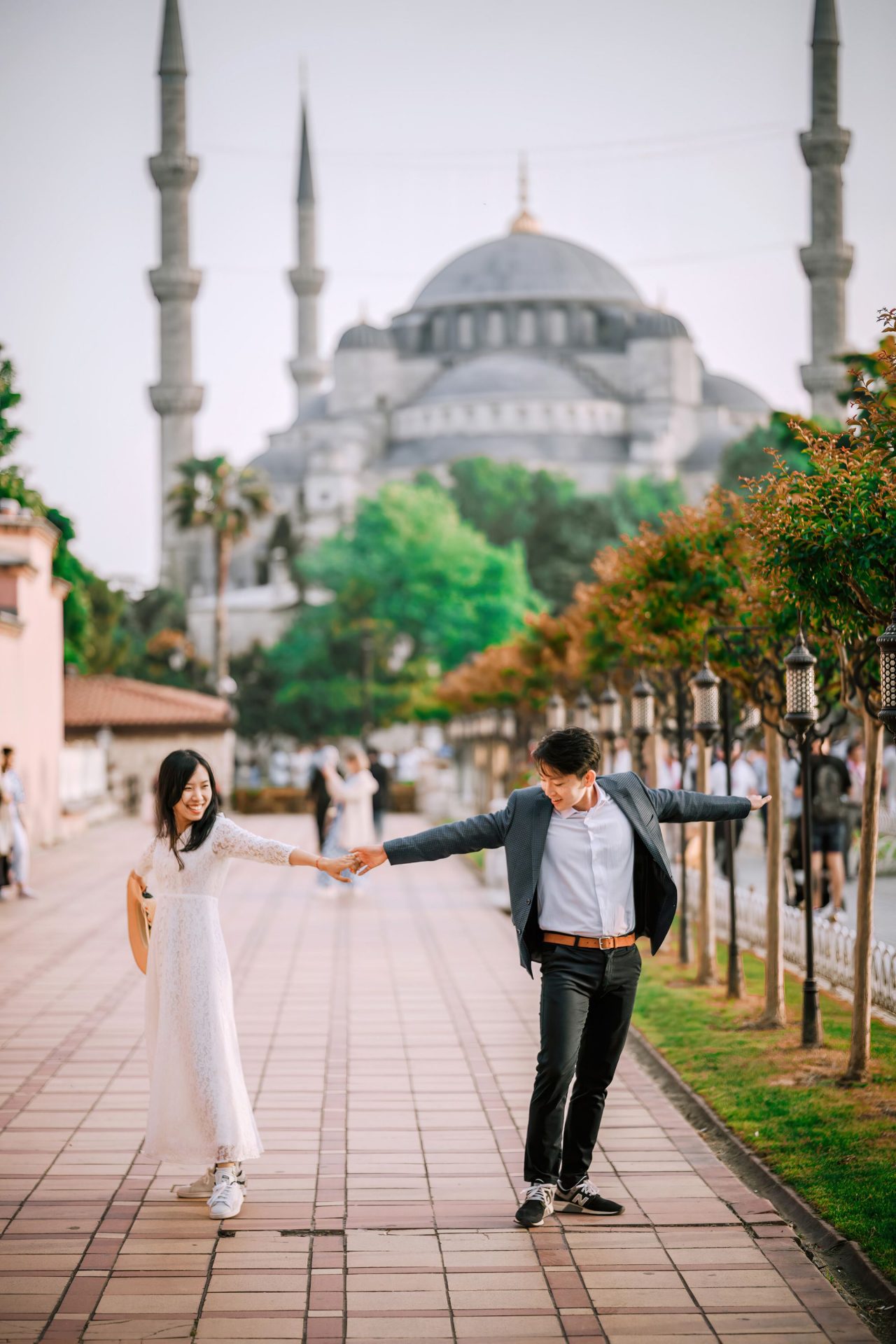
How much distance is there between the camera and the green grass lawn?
212 inches

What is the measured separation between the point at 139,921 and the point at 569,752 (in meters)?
1.55

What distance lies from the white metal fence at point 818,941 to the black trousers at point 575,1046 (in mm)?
2978

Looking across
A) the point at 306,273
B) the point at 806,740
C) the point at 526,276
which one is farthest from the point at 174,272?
the point at 806,740

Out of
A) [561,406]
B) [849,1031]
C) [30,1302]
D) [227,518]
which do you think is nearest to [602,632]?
[849,1031]

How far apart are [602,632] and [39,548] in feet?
33.3

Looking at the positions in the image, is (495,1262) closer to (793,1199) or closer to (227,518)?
(793,1199)

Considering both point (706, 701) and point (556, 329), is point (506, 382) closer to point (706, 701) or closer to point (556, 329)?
point (556, 329)

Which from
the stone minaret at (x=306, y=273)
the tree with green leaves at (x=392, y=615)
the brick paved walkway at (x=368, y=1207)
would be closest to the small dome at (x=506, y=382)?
the stone minaret at (x=306, y=273)

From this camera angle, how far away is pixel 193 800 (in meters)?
5.34

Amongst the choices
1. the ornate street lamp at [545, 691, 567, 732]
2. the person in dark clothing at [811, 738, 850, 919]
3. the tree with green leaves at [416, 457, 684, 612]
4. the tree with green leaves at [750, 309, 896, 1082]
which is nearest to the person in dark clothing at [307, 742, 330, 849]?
the ornate street lamp at [545, 691, 567, 732]

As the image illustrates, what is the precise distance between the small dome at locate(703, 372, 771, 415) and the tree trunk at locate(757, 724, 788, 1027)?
93635 millimetres

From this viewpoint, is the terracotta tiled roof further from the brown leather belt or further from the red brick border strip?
the brown leather belt

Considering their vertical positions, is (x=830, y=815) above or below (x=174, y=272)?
below

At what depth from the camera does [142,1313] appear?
14.3 ft
